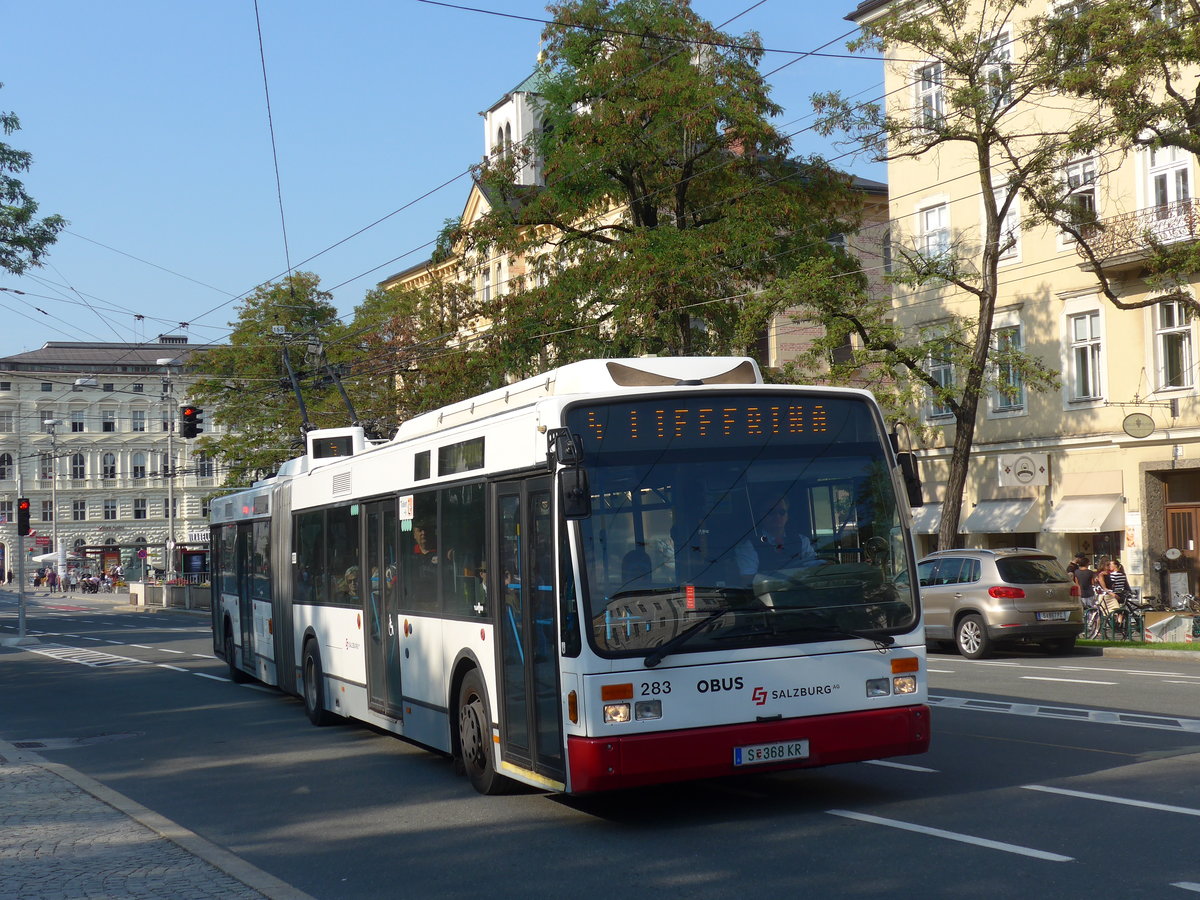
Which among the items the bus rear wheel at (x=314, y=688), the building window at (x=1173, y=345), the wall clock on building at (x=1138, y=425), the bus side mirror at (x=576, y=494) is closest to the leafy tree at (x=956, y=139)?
the wall clock on building at (x=1138, y=425)

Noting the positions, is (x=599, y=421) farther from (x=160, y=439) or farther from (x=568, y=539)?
(x=160, y=439)

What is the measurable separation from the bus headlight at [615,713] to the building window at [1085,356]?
89.4 feet

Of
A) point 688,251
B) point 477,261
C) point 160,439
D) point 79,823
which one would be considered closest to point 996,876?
point 79,823

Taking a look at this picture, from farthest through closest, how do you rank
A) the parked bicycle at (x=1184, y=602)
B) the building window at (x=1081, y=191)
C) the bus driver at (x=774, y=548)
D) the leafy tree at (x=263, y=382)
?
1. the leafy tree at (x=263, y=382)
2. the parked bicycle at (x=1184, y=602)
3. the building window at (x=1081, y=191)
4. the bus driver at (x=774, y=548)

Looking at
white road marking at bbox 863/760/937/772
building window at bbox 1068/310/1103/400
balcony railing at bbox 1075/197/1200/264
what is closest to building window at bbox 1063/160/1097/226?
balcony railing at bbox 1075/197/1200/264

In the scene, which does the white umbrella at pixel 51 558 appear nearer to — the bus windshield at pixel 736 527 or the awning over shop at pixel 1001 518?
the awning over shop at pixel 1001 518

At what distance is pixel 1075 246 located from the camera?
1308 inches

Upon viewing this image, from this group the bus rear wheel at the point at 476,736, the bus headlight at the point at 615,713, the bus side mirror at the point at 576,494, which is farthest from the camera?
the bus rear wheel at the point at 476,736

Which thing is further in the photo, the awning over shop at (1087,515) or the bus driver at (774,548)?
the awning over shop at (1087,515)

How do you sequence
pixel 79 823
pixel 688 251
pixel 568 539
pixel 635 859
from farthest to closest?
1. pixel 688 251
2. pixel 79 823
3. pixel 568 539
4. pixel 635 859

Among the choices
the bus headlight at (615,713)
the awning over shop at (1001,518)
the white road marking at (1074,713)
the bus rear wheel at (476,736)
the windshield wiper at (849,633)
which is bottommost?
the white road marking at (1074,713)

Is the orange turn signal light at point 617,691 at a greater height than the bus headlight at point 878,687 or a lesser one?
greater

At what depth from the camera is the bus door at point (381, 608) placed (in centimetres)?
1289

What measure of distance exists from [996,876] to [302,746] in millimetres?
8591
